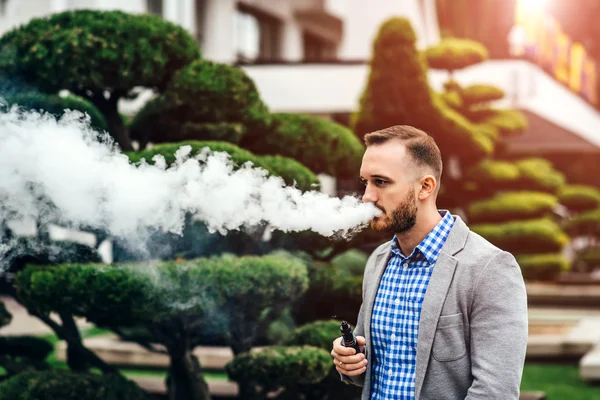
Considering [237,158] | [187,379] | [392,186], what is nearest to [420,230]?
[392,186]

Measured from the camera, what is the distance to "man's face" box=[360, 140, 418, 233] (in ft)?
9.14

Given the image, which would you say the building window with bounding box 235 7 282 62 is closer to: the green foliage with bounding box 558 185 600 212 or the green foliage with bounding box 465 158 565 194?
the green foliage with bounding box 465 158 565 194

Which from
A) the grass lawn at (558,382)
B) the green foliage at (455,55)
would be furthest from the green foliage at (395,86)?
the green foliage at (455,55)

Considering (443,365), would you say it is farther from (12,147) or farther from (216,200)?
(12,147)

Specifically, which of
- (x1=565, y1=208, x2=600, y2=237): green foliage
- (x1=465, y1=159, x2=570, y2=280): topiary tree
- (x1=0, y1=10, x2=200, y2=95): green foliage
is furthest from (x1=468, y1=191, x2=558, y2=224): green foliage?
(x1=0, y1=10, x2=200, y2=95): green foliage

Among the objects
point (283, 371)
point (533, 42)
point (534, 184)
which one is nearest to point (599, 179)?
point (533, 42)

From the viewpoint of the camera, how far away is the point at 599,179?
32.5 meters

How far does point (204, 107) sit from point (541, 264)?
44.0 ft

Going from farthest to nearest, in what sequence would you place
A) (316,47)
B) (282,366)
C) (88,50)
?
(316,47) < (88,50) < (282,366)

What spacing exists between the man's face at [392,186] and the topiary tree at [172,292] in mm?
2650

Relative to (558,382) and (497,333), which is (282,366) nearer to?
(497,333)

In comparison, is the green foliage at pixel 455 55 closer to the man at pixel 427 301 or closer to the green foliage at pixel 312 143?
the green foliage at pixel 312 143

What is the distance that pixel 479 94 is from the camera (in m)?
17.1

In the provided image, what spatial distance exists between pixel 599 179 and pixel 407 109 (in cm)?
2223
